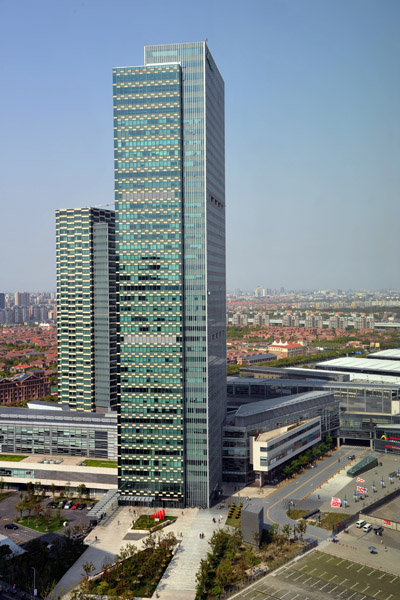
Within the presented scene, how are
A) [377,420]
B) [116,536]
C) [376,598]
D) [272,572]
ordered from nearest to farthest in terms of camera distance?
[376,598], [272,572], [116,536], [377,420]

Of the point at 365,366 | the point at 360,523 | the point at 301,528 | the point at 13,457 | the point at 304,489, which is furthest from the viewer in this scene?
the point at 365,366

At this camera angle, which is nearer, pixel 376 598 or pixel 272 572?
pixel 376 598

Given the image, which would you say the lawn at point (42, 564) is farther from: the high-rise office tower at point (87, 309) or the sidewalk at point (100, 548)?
the high-rise office tower at point (87, 309)

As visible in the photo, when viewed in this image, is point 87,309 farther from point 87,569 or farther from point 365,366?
point 365,366

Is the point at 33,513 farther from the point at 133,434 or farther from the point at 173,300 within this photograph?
the point at 173,300

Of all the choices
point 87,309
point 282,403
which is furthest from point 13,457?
point 282,403

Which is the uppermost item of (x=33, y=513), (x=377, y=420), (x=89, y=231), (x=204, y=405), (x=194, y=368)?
(x=89, y=231)

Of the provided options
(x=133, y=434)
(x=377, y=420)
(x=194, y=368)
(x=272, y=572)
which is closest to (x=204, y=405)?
(x=194, y=368)

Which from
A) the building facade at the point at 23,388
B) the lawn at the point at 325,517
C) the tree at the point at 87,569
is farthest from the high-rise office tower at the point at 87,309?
the tree at the point at 87,569
